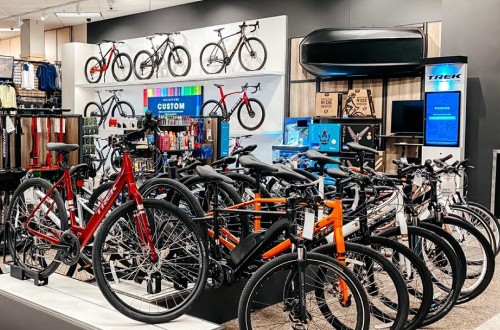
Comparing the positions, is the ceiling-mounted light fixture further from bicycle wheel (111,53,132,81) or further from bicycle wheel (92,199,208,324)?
bicycle wheel (92,199,208,324)

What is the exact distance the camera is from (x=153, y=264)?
2.96 m

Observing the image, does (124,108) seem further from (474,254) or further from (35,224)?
(474,254)

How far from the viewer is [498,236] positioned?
17.2 feet

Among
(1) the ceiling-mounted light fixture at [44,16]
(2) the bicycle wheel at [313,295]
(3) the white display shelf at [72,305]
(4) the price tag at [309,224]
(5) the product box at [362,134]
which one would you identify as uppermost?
(1) the ceiling-mounted light fixture at [44,16]

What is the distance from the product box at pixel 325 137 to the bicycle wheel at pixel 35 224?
20.4 feet

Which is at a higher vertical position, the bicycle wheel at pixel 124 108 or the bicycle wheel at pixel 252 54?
the bicycle wheel at pixel 252 54

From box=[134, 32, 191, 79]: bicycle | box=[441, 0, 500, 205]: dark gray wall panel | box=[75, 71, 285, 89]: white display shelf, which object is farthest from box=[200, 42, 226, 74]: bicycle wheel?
box=[441, 0, 500, 205]: dark gray wall panel

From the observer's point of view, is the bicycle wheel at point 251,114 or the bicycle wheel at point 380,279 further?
the bicycle wheel at point 251,114

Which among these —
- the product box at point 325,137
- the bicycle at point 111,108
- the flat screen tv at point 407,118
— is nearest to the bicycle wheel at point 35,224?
the product box at point 325,137

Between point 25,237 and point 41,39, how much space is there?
41.6 ft

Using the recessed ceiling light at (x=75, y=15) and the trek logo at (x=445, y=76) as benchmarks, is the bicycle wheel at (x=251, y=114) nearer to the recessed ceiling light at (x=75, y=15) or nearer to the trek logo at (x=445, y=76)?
the trek logo at (x=445, y=76)

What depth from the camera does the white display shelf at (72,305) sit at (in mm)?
2738

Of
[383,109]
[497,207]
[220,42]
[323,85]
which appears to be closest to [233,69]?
[220,42]

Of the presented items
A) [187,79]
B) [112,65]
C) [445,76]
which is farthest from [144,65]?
[445,76]
